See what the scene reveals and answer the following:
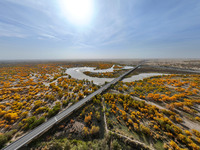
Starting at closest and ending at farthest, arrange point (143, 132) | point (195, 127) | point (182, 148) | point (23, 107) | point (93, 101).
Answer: point (182, 148) < point (143, 132) < point (195, 127) < point (23, 107) < point (93, 101)

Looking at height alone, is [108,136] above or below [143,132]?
above

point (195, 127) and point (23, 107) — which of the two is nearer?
point (195, 127)

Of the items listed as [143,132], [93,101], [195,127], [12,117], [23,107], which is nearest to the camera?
[143,132]

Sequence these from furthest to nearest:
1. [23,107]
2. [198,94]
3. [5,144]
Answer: [198,94], [23,107], [5,144]

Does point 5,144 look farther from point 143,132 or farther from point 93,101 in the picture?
point 143,132

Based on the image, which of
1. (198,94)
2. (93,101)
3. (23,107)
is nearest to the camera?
(23,107)

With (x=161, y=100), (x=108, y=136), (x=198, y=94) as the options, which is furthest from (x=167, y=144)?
(x=198, y=94)

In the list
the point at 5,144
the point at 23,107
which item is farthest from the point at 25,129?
the point at 23,107

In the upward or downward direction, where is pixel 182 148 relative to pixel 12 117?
downward

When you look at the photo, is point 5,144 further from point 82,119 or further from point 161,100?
point 161,100
